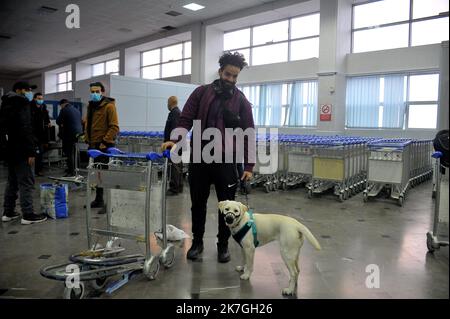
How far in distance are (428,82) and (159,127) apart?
7.16 m

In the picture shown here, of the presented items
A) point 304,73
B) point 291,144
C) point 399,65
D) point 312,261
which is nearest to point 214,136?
point 312,261

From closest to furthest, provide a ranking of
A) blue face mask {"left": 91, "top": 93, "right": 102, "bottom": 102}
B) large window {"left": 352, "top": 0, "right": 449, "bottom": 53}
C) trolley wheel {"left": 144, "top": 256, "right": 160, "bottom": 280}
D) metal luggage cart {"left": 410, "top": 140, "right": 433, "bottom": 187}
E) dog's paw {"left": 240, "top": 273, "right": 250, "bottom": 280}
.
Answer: trolley wheel {"left": 144, "top": 256, "right": 160, "bottom": 280} → dog's paw {"left": 240, "top": 273, "right": 250, "bottom": 280} → blue face mask {"left": 91, "top": 93, "right": 102, "bottom": 102} → metal luggage cart {"left": 410, "top": 140, "right": 433, "bottom": 187} → large window {"left": 352, "top": 0, "right": 449, "bottom": 53}

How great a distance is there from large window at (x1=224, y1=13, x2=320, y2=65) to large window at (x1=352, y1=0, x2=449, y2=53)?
1289mm

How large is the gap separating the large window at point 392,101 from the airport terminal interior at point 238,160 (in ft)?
0.12

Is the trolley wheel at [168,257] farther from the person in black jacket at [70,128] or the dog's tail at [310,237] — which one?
the person in black jacket at [70,128]

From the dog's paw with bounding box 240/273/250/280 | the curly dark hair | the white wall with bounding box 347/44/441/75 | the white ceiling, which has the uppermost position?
the white ceiling

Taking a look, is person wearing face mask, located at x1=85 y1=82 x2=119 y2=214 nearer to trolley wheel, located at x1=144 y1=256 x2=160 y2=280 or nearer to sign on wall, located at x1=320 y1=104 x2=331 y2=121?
trolley wheel, located at x1=144 y1=256 x2=160 y2=280

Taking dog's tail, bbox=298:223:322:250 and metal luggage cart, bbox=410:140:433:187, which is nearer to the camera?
dog's tail, bbox=298:223:322:250

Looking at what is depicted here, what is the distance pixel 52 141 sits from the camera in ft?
30.2

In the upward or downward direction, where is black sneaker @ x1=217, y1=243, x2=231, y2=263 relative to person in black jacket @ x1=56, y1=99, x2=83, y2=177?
downward

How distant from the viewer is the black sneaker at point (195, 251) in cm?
277

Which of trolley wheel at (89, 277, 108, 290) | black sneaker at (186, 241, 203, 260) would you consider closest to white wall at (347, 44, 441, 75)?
black sneaker at (186, 241, 203, 260)

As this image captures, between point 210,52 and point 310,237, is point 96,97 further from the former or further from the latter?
point 210,52

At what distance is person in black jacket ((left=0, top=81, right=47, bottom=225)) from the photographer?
140 inches
